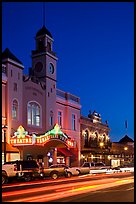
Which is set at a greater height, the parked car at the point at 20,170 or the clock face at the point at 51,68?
the clock face at the point at 51,68

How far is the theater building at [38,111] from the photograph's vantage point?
3612 cm

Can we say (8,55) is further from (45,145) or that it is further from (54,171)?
(54,171)

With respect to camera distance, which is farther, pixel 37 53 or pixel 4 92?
pixel 37 53

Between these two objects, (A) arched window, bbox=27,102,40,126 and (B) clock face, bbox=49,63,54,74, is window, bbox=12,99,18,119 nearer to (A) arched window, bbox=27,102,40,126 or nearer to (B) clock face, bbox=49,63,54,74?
(A) arched window, bbox=27,102,40,126

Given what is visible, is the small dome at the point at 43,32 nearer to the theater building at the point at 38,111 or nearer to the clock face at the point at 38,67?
the theater building at the point at 38,111

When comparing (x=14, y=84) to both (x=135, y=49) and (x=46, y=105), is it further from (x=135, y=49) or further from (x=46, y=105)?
(x=135, y=49)

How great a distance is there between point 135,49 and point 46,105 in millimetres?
36935

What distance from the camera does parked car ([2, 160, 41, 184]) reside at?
2825 centimetres

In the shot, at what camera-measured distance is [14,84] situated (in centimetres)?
3734

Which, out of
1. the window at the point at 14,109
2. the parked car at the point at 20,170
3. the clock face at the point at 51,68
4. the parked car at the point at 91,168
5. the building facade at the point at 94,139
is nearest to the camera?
the parked car at the point at 20,170

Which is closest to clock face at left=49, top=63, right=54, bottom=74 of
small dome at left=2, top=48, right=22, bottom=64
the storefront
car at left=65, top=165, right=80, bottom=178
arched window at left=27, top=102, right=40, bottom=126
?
arched window at left=27, top=102, right=40, bottom=126

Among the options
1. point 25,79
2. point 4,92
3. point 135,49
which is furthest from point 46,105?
point 135,49

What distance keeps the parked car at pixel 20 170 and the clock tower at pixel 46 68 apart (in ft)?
43.9

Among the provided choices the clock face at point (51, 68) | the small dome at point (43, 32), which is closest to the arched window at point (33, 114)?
the clock face at point (51, 68)
